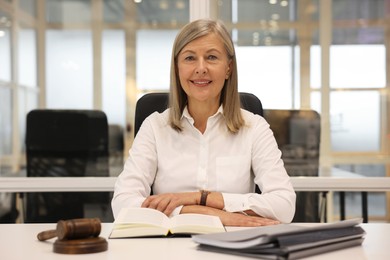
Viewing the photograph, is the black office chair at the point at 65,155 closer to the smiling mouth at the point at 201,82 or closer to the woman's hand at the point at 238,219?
the smiling mouth at the point at 201,82

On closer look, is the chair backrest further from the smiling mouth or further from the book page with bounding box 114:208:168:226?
the book page with bounding box 114:208:168:226

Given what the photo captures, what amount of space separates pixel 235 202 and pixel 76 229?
0.82 meters

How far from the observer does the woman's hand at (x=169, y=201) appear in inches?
79.8

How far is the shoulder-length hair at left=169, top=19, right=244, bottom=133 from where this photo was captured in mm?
2350

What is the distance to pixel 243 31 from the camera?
11.8 ft

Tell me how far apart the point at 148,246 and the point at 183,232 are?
0.13m

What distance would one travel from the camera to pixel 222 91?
2473 millimetres

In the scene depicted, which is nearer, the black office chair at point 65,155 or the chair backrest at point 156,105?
the chair backrest at point 156,105

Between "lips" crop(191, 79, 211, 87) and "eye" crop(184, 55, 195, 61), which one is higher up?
"eye" crop(184, 55, 195, 61)

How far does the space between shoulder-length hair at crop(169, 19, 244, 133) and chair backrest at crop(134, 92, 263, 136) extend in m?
0.10

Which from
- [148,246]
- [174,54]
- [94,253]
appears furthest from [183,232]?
[174,54]

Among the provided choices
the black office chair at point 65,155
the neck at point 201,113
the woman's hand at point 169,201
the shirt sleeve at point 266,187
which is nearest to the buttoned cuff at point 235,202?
the shirt sleeve at point 266,187

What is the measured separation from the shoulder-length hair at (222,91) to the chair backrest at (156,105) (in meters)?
0.10

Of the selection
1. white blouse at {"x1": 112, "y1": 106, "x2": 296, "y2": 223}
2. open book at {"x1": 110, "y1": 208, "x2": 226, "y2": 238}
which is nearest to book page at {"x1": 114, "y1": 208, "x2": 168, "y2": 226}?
open book at {"x1": 110, "y1": 208, "x2": 226, "y2": 238}
